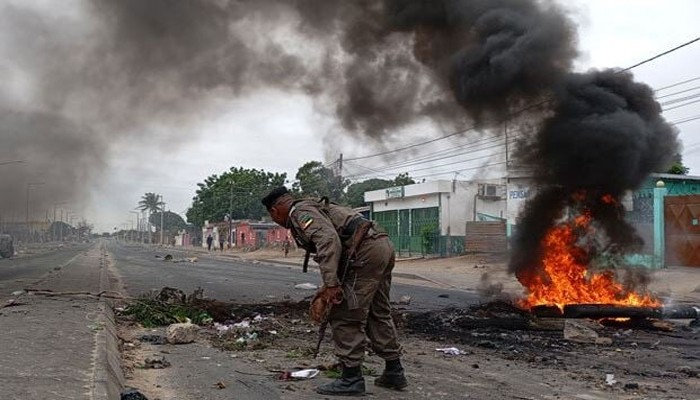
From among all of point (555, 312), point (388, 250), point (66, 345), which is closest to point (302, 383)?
A: point (388, 250)

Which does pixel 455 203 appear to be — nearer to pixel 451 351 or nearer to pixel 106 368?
pixel 451 351

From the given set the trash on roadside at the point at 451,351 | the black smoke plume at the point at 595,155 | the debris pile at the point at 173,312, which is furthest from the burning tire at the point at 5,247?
the trash on roadside at the point at 451,351

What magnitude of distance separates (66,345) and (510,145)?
7.54 m

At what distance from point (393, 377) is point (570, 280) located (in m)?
5.35

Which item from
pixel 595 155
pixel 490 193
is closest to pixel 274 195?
pixel 595 155

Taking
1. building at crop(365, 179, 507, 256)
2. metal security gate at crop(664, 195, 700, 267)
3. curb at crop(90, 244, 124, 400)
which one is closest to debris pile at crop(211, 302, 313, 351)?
curb at crop(90, 244, 124, 400)

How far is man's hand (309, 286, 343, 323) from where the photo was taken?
4.00 meters

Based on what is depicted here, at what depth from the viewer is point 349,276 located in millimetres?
4262

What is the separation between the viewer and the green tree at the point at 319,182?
A: 37500 millimetres

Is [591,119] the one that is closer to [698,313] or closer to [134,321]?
[698,313]

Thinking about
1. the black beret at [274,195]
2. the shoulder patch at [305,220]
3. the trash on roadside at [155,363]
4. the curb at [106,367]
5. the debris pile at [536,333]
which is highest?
the black beret at [274,195]

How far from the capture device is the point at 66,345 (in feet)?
17.4

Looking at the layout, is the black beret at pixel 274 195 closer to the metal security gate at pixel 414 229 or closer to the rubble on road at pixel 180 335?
the rubble on road at pixel 180 335

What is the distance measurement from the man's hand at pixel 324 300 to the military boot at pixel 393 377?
1.98ft
